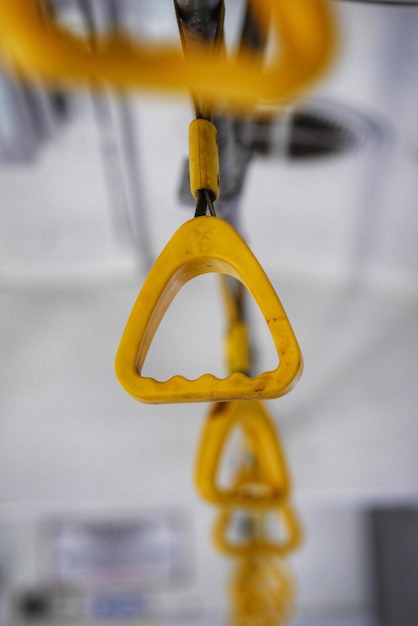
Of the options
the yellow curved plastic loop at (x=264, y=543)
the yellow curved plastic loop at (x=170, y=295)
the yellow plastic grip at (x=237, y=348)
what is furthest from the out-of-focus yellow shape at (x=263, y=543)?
the yellow curved plastic loop at (x=170, y=295)

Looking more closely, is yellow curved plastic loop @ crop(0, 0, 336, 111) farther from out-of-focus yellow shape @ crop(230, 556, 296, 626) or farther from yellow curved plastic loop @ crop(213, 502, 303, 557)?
out-of-focus yellow shape @ crop(230, 556, 296, 626)

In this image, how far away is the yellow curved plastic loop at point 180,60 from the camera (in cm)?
53

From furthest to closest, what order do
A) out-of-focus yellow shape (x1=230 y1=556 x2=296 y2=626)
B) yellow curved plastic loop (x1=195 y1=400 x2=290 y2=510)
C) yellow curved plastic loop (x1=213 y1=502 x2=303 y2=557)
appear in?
out-of-focus yellow shape (x1=230 y1=556 x2=296 y2=626) → yellow curved plastic loop (x1=213 y1=502 x2=303 y2=557) → yellow curved plastic loop (x1=195 y1=400 x2=290 y2=510)

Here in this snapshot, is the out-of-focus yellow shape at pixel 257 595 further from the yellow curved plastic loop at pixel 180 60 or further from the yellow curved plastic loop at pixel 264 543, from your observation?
the yellow curved plastic loop at pixel 180 60

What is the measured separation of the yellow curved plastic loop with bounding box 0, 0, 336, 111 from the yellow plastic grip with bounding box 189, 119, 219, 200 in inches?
3.9

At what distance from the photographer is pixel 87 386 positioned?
7.87ft

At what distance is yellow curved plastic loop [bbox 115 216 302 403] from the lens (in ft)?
1.99

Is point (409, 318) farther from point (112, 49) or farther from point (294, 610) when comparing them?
point (112, 49)

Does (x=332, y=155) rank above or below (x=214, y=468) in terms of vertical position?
above

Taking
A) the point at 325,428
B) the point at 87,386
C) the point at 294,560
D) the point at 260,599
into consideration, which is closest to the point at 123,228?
the point at 87,386

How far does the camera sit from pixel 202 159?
0.69 metres

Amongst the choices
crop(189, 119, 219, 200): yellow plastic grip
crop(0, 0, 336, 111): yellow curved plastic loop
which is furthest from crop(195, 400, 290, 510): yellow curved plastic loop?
crop(0, 0, 336, 111): yellow curved plastic loop

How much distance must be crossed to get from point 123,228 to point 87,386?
2.14ft

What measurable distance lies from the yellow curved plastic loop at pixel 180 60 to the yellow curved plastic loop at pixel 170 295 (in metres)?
0.14
